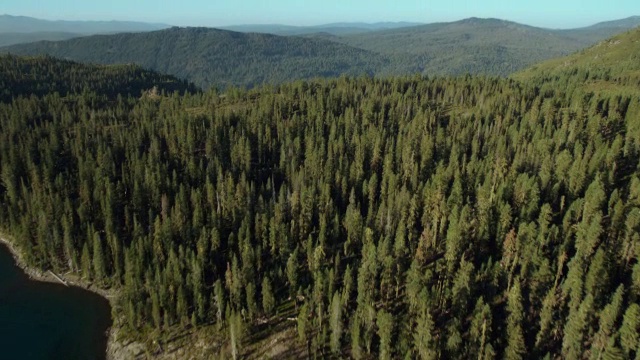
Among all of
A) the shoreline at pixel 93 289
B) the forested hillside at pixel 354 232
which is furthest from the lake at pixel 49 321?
the forested hillside at pixel 354 232

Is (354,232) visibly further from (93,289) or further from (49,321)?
(49,321)

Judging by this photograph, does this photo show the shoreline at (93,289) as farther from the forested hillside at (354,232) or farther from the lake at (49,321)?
the forested hillside at (354,232)

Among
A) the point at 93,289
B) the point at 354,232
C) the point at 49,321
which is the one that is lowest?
the point at 49,321

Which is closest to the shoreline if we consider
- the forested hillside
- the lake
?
the lake

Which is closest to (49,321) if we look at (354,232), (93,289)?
(93,289)

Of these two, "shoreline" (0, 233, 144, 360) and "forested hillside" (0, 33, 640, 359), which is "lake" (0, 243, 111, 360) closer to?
"shoreline" (0, 233, 144, 360)

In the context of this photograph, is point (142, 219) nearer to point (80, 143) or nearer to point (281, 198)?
point (281, 198)
